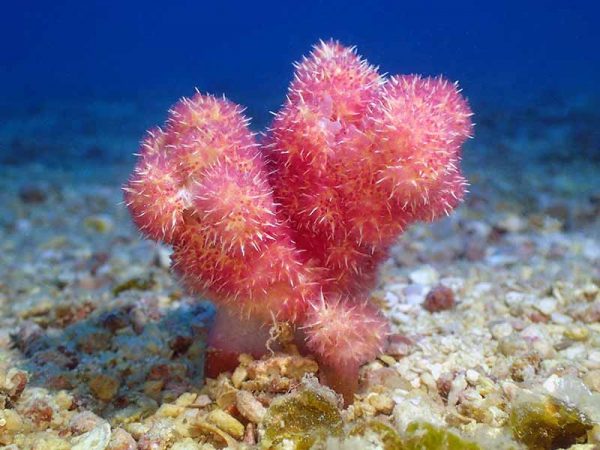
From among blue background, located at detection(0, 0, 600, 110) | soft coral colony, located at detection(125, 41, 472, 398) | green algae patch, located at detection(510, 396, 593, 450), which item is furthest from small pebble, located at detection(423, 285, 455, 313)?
blue background, located at detection(0, 0, 600, 110)

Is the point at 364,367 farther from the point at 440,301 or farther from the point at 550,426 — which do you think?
the point at 440,301

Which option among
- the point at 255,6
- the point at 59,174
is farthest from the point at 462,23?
the point at 59,174

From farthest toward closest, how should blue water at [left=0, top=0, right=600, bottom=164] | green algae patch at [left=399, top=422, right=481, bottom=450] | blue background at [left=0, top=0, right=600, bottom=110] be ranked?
1. blue background at [left=0, top=0, right=600, bottom=110]
2. blue water at [left=0, top=0, right=600, bottom=164]
3. green algae patch at [left=399, top=422, right=481, bottom=450]

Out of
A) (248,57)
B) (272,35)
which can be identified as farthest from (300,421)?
(272,35)

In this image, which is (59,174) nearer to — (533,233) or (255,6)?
(533,233)

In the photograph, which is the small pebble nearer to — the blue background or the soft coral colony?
the soft coral colony

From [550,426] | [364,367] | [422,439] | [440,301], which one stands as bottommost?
[422,439]

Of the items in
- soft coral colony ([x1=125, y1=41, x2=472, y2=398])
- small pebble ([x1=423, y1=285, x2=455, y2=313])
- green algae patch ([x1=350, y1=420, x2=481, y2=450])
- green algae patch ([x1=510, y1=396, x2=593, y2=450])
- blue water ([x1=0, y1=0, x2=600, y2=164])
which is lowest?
green algae patch ([x1=350, y1=420, x2=481, y2=450])
